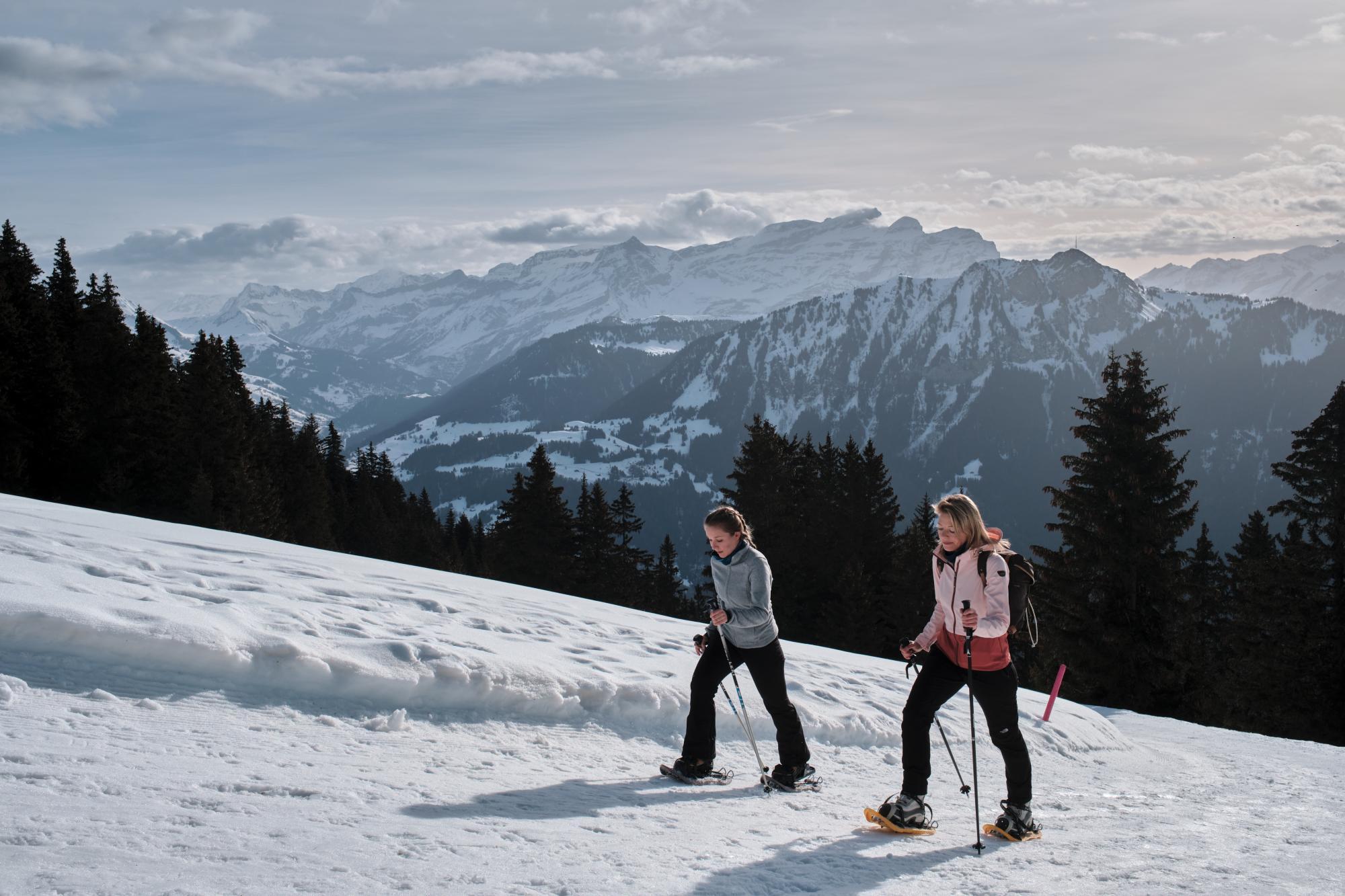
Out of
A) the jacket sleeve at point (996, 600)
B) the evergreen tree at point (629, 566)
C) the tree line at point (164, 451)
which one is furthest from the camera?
the evergreen tree at point (629, 566)

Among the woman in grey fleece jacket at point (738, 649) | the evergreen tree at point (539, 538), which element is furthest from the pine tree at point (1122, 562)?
the evergreen tree at point (539, 538)

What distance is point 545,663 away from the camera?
8828 mm

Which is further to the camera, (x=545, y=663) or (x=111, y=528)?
(x=111, y=528)

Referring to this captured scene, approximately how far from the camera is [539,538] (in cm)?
4172

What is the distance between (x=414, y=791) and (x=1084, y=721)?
959cm

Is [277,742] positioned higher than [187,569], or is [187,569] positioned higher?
[187,569]

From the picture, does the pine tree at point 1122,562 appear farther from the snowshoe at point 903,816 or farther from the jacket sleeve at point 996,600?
the jacket sleeve at point 996,600

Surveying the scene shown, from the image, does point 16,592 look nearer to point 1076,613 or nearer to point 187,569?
point 187,569

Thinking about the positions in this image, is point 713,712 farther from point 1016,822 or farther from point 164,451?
point 164,451

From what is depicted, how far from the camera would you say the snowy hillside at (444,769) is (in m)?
4.65

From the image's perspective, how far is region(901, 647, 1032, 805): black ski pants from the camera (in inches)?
243

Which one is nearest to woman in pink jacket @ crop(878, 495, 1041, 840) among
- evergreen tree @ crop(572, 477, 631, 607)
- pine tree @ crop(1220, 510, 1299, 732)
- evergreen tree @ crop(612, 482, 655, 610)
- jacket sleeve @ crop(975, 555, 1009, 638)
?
jacket sleeve @ crop(975, 555, 1009, 638)

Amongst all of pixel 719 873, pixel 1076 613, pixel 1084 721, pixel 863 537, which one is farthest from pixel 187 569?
pixel 863 537

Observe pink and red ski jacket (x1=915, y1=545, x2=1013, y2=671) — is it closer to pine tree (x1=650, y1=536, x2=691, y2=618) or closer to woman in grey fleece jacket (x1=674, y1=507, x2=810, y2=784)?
woman in grey fleece jacket (x1=674, y1=507, x2=810, y2=784)
